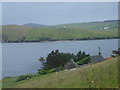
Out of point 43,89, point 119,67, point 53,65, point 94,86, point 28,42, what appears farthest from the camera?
point 28,42

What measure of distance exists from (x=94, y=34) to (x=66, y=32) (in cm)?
1573

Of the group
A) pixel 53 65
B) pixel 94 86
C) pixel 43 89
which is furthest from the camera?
pixel 53 65

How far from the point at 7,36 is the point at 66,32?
32.8 meters

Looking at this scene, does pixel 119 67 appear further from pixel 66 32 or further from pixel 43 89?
pixel 66 32

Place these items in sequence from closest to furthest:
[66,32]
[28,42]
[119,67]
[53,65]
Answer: [119,67], [53,65], [28,42], [66,32]

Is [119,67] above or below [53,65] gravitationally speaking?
above

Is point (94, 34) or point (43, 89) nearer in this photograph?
point (43, 89)

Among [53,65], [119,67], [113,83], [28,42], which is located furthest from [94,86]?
[28,42]

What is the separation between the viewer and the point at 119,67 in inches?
212

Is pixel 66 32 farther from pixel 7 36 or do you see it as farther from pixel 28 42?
pixel 7 36

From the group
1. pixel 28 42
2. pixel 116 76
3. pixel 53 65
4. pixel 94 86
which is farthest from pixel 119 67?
pixel 28 42

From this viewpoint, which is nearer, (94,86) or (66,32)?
(94,86)

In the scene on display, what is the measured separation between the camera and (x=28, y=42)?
129m

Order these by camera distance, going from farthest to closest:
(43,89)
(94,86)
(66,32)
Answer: (66,32) < (43,89) < (94,86)
